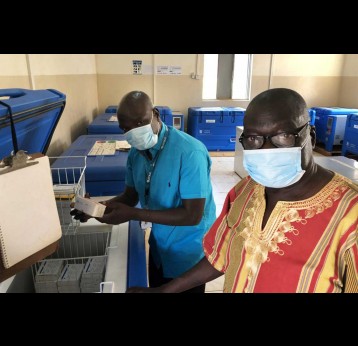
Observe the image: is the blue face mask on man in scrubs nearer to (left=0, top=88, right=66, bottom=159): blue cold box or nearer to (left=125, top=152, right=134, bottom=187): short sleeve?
(left=0, top=88, right=66, bottom=159): blue cold box

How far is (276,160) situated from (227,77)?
637cm

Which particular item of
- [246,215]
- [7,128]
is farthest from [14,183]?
[246,215]

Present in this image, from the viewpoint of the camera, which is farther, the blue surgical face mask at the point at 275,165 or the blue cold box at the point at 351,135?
the blue cold box at the point at 351,135

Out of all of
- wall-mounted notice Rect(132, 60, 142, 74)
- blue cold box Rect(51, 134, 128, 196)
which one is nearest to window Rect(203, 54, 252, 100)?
wall-mounted notice Rect(132, 60, 142, 74)

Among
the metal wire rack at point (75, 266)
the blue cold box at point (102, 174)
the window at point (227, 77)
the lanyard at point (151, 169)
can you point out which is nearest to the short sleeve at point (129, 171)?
the lanyard at point (151, 169)

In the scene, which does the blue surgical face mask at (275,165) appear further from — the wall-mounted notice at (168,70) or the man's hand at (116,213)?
the wall-mounted notice at (168,70)

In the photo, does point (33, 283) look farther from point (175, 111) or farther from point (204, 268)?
point (175, 111)

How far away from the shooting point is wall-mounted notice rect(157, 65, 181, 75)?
6340mm

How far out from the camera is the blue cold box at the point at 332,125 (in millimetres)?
5930

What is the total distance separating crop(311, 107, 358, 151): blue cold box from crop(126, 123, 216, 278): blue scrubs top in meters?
5.33

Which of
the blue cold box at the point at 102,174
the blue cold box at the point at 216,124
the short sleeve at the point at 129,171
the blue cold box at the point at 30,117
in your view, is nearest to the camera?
the blue cold box at the point at 30,117

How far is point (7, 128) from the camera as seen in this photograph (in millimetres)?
758

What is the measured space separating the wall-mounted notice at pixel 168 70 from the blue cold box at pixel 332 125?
3.02 m
